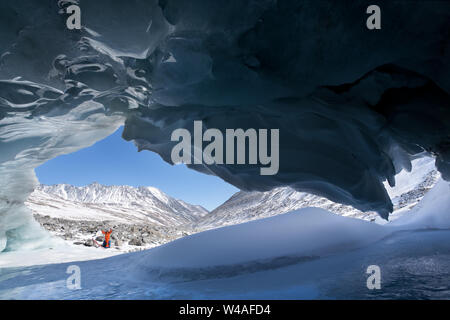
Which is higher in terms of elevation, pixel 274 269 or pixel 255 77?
pixel 255 77

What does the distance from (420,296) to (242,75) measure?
10.5 ft

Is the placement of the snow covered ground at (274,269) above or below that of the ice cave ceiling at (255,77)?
below

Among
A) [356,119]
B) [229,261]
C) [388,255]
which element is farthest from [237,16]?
[388,255]

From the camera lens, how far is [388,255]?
14.0 feet

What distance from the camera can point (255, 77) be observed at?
353 cm

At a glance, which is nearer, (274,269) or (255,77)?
(255,77)

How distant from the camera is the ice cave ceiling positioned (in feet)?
9.25

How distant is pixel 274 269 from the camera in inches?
155

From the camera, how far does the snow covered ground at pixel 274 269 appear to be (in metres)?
2.90

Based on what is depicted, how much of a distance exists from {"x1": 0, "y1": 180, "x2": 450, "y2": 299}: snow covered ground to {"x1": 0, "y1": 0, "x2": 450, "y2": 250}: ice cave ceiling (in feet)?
3.83

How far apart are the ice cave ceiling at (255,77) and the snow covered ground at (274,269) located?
1168 millimetres

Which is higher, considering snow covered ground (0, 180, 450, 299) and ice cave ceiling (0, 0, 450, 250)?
ice cave ceiling (0, 0, 450, 250)

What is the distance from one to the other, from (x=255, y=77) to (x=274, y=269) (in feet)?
9.70
